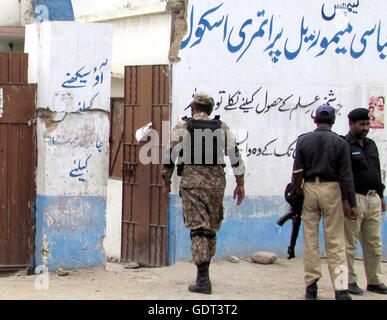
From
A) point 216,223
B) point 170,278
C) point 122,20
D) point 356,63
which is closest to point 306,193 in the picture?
point 216,223

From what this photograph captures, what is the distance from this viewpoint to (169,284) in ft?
22.1

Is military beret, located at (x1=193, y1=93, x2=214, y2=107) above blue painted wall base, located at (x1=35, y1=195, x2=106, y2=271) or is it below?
above

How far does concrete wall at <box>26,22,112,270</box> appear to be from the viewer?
6.94 m

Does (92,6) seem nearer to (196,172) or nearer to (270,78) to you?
(270,78)

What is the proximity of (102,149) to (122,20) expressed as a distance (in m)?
3.14

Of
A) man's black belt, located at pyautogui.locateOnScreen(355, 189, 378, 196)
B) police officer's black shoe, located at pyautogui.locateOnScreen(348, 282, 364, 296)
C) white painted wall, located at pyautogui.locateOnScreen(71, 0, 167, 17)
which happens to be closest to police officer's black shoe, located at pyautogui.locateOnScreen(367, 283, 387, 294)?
police officer's black shoe, located at pyautogui.locateOnScreen(348, 282, 364, 296)

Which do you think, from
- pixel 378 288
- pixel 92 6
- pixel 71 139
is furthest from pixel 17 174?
pixel 92 6

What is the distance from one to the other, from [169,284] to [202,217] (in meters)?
0.98

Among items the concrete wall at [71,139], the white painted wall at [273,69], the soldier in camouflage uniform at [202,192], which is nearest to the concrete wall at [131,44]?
the white painted wall at [273,69]

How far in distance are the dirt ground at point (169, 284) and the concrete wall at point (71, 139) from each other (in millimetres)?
326

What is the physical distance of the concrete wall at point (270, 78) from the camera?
7789 millimetres

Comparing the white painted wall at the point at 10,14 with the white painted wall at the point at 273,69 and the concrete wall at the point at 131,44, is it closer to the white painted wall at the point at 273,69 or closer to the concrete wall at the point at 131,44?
the concrete wall at the point at 131,44

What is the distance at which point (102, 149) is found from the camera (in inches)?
282

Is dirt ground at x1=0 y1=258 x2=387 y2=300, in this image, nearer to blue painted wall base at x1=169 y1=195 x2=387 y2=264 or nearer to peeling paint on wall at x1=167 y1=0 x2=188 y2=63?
blue painted wall base at x1=169 y1=195 x2=387 y2=264
